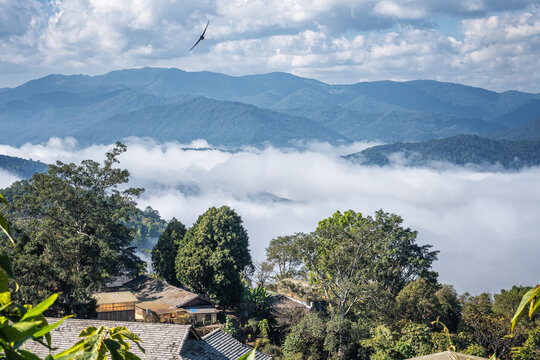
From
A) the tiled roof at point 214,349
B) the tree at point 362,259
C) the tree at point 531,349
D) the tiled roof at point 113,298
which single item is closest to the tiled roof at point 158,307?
the tiled roof at point 113,298

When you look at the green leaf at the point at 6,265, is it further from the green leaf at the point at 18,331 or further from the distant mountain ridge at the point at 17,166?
the distant mountain ridge at the point at 17,166

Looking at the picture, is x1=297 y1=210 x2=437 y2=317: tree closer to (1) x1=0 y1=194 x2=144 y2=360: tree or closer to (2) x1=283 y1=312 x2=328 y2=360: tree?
(2) x1=283 y1=312 x2=328 y2=360: tree

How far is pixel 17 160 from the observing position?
633 ft

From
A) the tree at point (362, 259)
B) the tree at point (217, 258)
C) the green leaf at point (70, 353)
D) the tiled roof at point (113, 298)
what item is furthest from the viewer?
the tree at point (217, 258)

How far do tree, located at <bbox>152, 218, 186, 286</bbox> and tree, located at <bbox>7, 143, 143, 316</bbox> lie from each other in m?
2.30

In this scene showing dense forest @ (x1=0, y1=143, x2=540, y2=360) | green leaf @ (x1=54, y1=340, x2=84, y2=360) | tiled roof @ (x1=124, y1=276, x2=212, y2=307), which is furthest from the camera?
tiled roof @ (x1=124, y1=276, x2=212, y2=307)

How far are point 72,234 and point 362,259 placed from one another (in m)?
18.8

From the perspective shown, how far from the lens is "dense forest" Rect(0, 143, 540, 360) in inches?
965

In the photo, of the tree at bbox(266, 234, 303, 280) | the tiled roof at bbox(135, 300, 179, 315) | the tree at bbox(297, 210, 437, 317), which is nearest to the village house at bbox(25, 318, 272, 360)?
the tree at bbox(266, 234, 303, 280)

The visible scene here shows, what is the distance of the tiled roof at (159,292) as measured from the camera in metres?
32.3

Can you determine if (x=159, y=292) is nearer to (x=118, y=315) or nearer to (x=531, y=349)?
(x=118, y=315)

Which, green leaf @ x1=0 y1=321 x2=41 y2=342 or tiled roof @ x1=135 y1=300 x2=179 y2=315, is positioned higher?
green leaf @ x1=0 y1=321 x2=41 y2=342

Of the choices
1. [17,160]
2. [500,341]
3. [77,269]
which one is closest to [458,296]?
[500,341]

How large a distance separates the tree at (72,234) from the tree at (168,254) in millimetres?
2301
